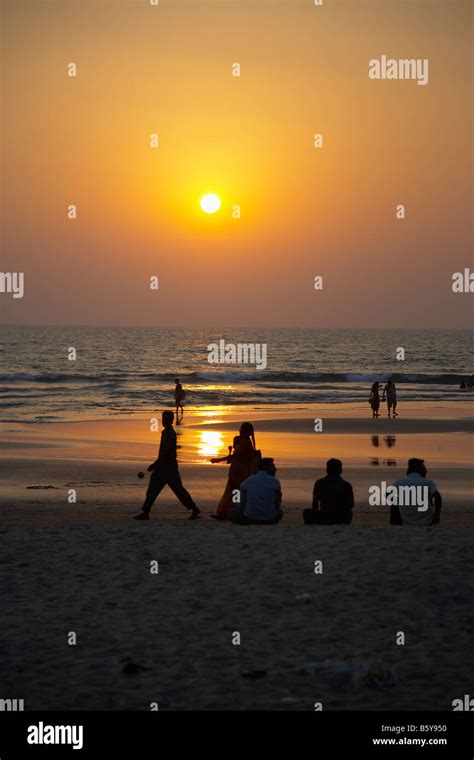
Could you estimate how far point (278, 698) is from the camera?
765 cm

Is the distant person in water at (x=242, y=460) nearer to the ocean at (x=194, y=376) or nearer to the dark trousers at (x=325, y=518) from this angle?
the dark trousers at (x=325, y=518)

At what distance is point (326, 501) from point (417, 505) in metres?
1.29

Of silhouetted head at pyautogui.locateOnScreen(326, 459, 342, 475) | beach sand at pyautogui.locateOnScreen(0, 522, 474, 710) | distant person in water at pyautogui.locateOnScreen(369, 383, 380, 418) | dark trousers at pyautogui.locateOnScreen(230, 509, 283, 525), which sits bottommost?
beach sand at pyautogui.locateOnScreen(0, 522, 474, 710)

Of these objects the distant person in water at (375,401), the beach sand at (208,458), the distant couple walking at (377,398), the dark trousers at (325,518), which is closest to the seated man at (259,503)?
the dark trousers at (325,518)

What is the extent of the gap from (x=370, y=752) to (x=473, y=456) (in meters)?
21.4

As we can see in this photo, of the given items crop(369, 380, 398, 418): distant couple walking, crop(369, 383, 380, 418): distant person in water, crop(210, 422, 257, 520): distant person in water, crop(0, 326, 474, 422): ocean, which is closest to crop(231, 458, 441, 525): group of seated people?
crop(210, 422, 257, 520): distant person in water

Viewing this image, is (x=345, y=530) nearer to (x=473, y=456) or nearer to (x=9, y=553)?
(x=9, y=553)

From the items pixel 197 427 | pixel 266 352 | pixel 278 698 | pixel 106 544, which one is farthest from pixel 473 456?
pixel 266 352

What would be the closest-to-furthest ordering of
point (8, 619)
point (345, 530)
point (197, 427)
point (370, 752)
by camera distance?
point (370, 752), point (8, 619), point (345, 530), point (197, 427)

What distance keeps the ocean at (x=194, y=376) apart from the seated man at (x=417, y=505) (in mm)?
29443

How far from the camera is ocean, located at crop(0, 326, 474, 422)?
5388cm

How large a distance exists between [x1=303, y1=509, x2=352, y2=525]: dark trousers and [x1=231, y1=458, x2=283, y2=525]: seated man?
1.48 ft

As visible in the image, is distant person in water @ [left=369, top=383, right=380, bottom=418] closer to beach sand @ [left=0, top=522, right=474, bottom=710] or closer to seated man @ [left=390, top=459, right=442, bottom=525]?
seated man @ [left=390, top=459, right=442, bottom=525]

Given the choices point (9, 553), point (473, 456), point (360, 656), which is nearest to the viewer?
point (360, 656)
